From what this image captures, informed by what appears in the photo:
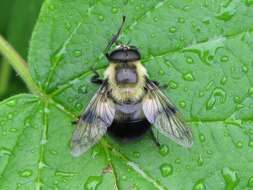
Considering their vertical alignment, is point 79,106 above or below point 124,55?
below

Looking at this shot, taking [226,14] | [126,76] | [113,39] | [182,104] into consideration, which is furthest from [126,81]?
[226,14]

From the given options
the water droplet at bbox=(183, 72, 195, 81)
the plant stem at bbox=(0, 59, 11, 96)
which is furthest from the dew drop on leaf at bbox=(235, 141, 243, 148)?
the plant stem at bbox=(0, 59, 11, 96)

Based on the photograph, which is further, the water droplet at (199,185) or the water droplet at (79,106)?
the water droplet at (79,106)

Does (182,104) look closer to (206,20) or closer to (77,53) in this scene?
(206,20)

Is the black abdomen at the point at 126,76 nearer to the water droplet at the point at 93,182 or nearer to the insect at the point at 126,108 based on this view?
the insect at the point at 126,108

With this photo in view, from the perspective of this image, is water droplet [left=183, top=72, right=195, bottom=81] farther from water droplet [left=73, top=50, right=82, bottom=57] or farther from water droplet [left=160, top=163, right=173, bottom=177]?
water droplet [left=73, top=50, right=82, bottom=57]

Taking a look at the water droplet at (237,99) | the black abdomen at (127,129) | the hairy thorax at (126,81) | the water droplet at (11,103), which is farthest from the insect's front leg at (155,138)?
the water droplet at (11,103)

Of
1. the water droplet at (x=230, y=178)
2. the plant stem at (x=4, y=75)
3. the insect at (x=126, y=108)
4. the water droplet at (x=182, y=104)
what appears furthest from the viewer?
the plant stem at (x=4, y=75)
